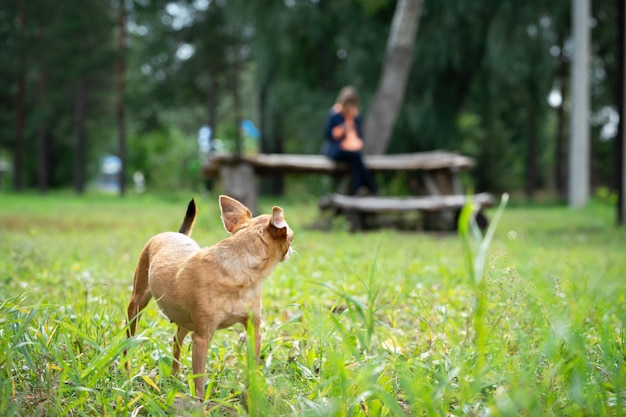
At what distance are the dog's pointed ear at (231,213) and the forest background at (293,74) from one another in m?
11.8

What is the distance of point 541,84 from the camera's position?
19141 mm

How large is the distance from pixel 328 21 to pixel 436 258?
14.8 meters

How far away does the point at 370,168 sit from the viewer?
37.3ft

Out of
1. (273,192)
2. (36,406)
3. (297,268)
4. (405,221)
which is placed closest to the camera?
(36,406)

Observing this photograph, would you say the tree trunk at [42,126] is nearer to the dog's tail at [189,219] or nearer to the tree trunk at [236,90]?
the tree trunk at [236,90]

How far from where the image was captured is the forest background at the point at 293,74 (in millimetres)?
18984

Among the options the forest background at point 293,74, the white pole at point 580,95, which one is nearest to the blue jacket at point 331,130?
the forest background at point 293,74

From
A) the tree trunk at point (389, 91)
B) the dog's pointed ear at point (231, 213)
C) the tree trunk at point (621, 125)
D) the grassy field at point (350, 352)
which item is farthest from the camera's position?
the tree trunk at point (389, 91)

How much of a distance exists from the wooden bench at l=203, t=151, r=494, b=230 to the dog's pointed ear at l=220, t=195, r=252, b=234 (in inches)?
273

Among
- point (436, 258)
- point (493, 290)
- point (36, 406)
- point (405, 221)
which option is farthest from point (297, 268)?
point (405, 221)

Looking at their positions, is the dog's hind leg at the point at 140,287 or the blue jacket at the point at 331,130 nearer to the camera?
the dog's hind leg at the point at 140,287

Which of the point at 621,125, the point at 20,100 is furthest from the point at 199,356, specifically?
the point at 20,100

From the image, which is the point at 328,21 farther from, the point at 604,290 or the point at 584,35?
the point at 604,290

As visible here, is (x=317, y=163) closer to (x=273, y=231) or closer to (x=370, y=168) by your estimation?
(x=370, y=168)
